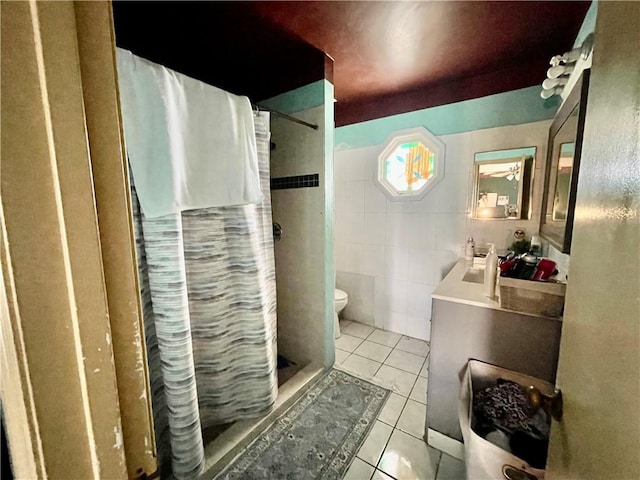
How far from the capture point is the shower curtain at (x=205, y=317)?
962mm

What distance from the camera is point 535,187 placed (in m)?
1.65

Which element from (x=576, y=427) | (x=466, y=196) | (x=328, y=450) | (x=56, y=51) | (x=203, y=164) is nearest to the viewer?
(x=56, y=51)

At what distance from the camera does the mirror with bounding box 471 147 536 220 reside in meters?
1.67

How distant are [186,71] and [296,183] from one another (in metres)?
1.04

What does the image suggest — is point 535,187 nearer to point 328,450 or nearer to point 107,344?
point 328,450

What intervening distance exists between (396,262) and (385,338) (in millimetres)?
708

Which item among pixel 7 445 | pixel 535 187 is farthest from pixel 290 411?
pixel 535 187

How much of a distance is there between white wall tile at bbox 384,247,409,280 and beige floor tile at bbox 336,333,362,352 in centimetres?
66

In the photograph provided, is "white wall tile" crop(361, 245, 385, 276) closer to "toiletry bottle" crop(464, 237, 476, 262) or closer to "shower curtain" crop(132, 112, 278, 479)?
"toiletry bottle" crop(464, 237, 476, 262)

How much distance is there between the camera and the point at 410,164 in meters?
2.11

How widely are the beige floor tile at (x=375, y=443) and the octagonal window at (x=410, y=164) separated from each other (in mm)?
1639

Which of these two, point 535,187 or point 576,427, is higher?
point 535,187

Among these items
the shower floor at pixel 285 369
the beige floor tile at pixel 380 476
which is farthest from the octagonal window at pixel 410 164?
the beige floor tile at pixel 380 476

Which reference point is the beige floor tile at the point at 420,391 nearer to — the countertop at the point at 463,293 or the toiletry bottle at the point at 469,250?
the countertop at the point at 463,293
